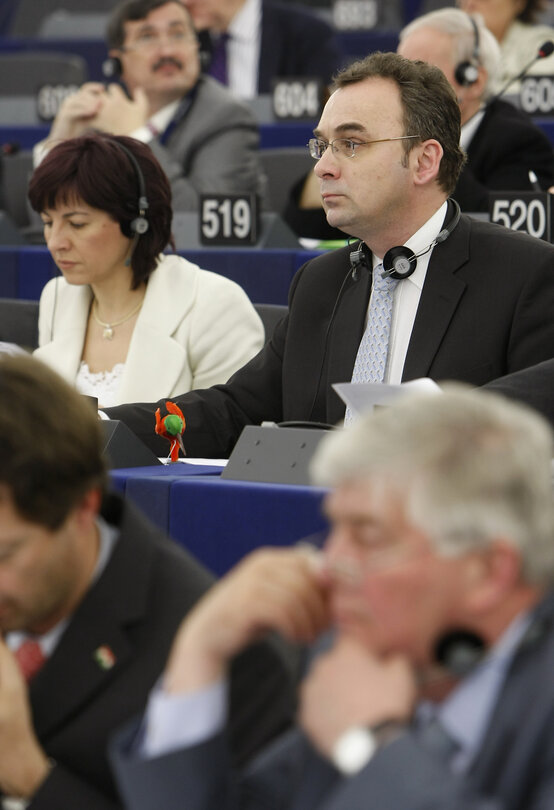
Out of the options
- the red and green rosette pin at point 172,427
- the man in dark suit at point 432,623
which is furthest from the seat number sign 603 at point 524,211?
the man in dark suit at point 432,623

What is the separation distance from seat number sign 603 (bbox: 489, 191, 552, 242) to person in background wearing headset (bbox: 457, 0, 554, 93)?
1.97 meters

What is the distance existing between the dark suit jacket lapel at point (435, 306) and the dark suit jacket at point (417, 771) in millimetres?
1579

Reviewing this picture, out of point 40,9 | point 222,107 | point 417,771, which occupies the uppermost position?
point 417,771

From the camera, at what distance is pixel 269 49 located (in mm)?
6516

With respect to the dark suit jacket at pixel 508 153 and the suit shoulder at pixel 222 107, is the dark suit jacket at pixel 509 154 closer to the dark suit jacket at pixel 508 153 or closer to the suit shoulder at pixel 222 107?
the dark suit jacket at pixel 508 153

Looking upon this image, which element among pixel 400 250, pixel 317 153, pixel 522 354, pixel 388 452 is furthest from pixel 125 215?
pixel 388 452

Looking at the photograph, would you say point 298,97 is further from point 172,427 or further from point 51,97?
point 172,427

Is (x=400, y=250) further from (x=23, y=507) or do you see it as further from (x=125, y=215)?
(x=23, y=507)

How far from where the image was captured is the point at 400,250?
2867mm

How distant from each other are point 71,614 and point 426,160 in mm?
1698

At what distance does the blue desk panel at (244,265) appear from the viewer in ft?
13.3

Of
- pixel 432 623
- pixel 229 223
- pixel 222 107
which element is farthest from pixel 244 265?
pixel 432 623

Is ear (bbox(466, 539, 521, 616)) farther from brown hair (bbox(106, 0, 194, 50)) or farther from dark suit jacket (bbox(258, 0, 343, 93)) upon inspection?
dark suit jacket (bbox(258, 0, 343, 93))

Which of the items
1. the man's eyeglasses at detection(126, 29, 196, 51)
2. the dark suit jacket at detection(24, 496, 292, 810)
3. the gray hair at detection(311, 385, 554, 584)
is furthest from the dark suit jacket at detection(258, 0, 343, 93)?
the gray hair at detection(311, 385, 554, 584)
